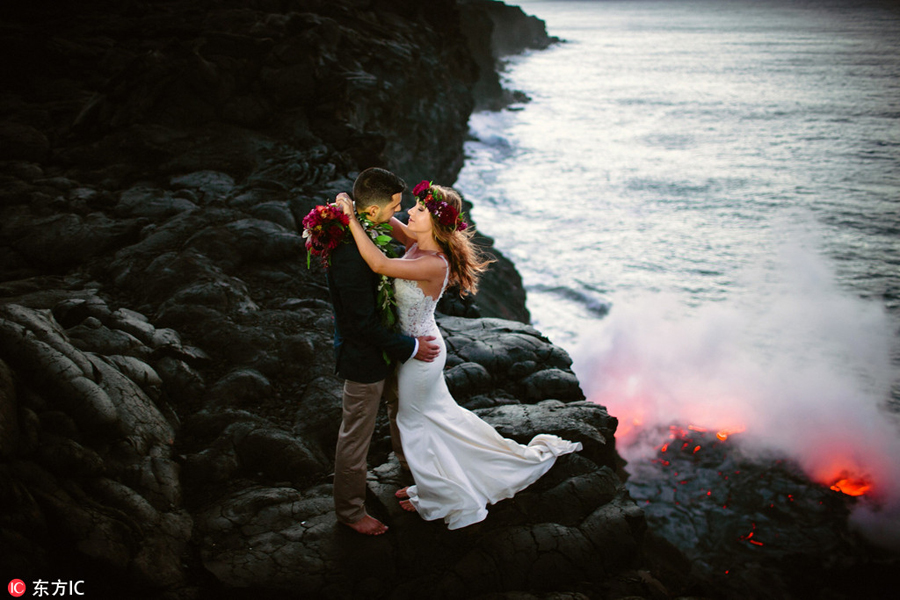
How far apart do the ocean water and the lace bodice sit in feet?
30.3

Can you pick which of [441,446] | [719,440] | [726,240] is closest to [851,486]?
[719,440]

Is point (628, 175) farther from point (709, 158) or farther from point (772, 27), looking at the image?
point (772, 27)

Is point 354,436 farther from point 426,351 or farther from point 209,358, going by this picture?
point 209,358

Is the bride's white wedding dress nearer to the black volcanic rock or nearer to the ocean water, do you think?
the ocean water

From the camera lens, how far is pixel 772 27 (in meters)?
106

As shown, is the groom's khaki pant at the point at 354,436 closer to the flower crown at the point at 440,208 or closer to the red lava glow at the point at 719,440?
the flower crown at the point at 440,208

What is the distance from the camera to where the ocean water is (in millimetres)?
14617

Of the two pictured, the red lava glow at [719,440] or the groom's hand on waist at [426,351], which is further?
the red lava glow at [719,440]

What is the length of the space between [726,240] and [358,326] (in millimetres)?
30511

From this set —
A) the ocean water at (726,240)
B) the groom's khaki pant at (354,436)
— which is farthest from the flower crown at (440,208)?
the ocean water at (726,240)

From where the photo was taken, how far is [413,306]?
3.77 m

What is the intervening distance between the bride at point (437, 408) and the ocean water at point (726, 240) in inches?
323

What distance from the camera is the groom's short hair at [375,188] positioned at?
139 inches

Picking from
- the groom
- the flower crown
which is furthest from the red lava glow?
the flower crown
